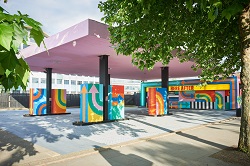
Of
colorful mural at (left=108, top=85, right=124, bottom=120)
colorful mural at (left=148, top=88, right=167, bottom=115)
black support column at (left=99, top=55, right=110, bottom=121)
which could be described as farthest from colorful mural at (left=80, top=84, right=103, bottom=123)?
colorful mural at (left=148, top=88, right=167, bottom=115)

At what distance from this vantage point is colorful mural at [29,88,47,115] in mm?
16625

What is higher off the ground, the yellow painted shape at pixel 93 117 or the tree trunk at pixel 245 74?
the tree trunk at pixel 245 74

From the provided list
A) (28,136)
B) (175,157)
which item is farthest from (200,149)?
(28,136)

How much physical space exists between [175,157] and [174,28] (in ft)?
12.9

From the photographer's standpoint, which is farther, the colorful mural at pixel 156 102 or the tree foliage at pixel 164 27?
the colorful mural at pixel 156 102

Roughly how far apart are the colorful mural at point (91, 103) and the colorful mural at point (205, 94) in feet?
42.6

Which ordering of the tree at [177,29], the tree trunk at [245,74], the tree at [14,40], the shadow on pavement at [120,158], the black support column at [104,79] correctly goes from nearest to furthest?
the tree at [14,40]
the shadow on pavement at [120,158]
the tree trunk at [245,74]
the tree at [177,29]
the black support column at [104,79]

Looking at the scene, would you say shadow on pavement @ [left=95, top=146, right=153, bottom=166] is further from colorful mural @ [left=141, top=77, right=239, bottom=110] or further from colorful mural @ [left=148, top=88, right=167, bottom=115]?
colorful mural @ [left=141, top=77, right=239, bottom=110]

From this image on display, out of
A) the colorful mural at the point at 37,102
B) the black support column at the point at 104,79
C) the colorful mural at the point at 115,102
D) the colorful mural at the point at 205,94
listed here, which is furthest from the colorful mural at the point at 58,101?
the colorful mural at the point at 205,94

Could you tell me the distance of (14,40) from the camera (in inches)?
47.6

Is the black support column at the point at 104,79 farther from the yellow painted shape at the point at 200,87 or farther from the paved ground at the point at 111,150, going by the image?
the yellow painted shape at the point at 200,87

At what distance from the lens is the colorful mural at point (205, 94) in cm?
2273

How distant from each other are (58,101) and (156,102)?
853 centimetres

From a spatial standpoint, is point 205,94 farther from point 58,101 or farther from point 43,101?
point 43,101
